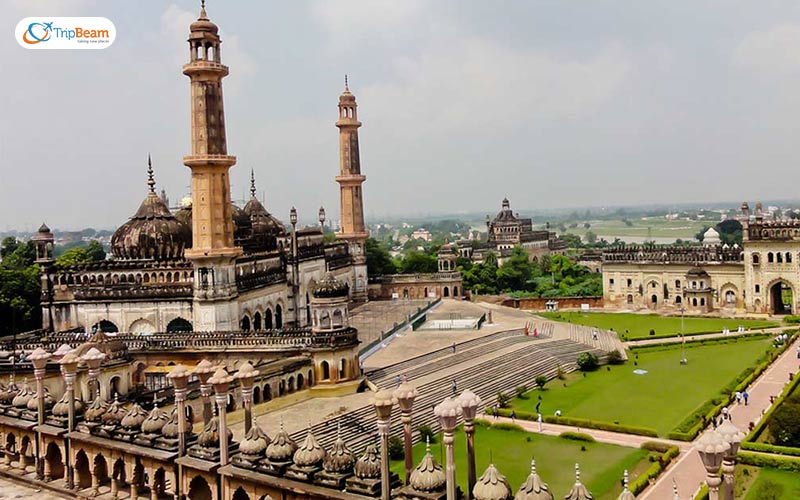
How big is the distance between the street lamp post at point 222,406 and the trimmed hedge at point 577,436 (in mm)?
13261

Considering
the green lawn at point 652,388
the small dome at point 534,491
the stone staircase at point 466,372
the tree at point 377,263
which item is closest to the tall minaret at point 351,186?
the tree at point 377,263

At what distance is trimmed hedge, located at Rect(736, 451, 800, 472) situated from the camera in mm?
20781

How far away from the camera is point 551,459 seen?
22109mm

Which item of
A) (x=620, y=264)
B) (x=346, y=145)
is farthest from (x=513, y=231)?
(x=346, y=145)

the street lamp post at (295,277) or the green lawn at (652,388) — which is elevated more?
the street lamp post at (295,277)

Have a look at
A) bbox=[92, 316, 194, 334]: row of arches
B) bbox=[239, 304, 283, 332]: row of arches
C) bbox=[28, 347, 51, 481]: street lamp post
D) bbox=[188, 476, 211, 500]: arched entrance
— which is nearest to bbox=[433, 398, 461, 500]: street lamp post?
bbox=[188, 476, 211, 500]: arched entrance

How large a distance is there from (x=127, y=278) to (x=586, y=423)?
21886 mm

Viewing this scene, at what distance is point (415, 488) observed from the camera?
11398 millimetres

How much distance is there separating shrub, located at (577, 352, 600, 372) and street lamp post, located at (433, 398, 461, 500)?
2406cm

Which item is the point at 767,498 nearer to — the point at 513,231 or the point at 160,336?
the point at 160,336

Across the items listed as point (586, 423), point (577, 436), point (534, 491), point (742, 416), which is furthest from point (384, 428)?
point (742, 416)

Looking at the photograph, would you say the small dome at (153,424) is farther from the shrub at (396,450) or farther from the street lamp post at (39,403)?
the shrub at (396,450)

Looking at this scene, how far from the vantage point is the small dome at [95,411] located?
16000mm

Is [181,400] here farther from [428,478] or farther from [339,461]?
[428,478]
